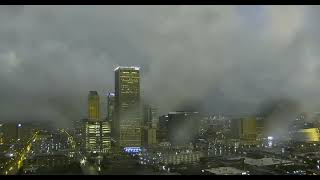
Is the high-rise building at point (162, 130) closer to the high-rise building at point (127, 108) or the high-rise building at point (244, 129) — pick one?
the high-rise building at point (127, 108)

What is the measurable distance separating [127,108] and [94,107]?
1.28 metres

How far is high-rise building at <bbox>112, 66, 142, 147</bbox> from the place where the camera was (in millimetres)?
11844

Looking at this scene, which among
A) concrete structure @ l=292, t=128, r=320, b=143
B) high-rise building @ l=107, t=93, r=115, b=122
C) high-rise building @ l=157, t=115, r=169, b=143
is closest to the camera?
concrete structure @ l=292, t=128, r=320, b=143

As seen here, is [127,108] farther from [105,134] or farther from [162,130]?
[162,130]

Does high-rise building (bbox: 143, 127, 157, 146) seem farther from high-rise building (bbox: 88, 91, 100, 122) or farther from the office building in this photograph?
high-rise building (bbox: 88, 91, 100, 122)

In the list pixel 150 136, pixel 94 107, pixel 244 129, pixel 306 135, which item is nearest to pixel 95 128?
pixel 94 107

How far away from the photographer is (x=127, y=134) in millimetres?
11781

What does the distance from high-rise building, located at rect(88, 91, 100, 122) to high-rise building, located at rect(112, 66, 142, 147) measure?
0.69 m

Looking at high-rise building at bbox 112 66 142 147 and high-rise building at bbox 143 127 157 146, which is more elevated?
high-rise building at bbox 112 66 142 147

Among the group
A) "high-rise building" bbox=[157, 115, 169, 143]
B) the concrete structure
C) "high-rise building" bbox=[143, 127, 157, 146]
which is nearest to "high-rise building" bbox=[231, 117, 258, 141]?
the concrete structure

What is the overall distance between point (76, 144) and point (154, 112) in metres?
2.72
